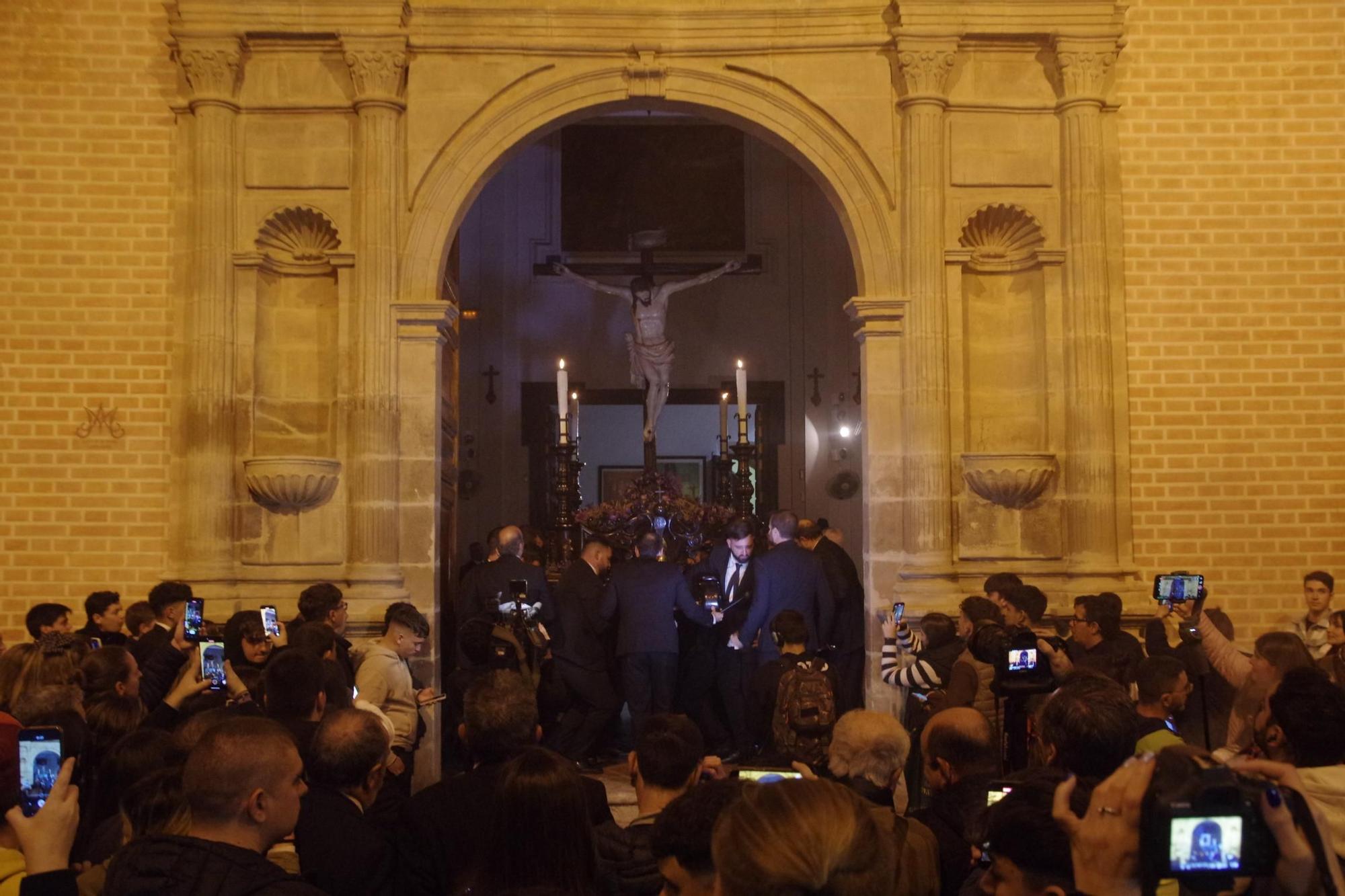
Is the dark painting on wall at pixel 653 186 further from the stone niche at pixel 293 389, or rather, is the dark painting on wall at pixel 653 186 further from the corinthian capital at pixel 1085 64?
the corinthian capital at pixel 1085 64

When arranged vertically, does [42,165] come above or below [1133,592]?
above

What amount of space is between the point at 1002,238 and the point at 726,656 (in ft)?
11.4

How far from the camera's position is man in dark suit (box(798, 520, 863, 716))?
9.61 metres

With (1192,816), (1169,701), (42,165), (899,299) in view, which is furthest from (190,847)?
(42,165)

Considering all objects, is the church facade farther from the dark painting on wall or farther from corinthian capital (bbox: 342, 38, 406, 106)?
the dark painting on wall

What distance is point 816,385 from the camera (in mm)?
15766

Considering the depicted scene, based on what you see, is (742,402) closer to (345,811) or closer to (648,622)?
(648,622)

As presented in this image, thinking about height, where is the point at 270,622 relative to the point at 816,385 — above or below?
below

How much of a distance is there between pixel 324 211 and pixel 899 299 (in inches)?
154

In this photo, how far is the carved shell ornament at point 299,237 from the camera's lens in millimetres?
9250

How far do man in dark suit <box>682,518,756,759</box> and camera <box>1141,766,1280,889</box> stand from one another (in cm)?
710

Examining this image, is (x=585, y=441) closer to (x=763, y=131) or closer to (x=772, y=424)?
(x=772, y=424)

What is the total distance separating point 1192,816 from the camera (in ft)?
6.57

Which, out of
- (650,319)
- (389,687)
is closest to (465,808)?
(389,687)
